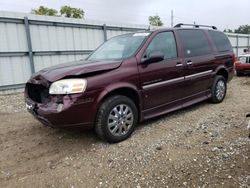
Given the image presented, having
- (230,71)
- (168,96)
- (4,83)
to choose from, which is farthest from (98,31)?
(168,96)

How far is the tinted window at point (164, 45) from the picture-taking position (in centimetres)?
470

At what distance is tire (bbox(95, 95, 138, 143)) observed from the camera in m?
3.90

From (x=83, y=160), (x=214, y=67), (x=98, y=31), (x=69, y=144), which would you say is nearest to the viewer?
(x=83, y=160)

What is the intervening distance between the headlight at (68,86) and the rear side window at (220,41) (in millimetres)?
4040

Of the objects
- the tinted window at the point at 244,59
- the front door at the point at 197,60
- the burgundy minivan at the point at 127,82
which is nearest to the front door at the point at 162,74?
the burgundy minivan at the point at 127,82

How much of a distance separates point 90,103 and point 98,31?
7.50 m

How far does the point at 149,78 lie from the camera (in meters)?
4.48

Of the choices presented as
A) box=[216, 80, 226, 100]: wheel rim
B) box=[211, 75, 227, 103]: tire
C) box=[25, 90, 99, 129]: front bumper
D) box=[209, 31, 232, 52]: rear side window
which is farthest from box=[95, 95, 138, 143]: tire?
box=[209, 31, 232, 52]: rear side window

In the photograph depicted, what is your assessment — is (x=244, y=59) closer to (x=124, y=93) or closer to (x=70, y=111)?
(x=124, y=93)

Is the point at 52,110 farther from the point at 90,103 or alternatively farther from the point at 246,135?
the point at 246,135

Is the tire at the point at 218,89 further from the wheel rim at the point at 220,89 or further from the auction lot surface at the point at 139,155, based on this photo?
the auction lot surface at the point at 139,155

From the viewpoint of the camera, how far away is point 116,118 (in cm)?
406

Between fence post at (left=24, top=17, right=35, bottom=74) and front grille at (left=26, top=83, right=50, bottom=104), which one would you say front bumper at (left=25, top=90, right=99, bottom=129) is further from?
fence post at (left=24, top=17, right=35, bottom=74)

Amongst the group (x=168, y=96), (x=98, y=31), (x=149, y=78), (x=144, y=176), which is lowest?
(x=144, y=176)
